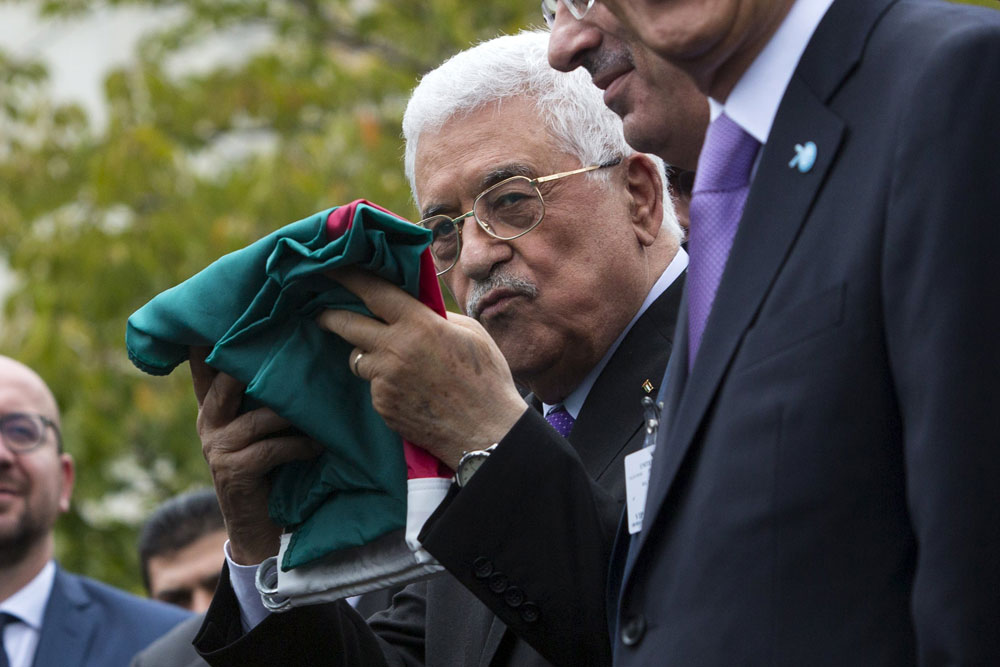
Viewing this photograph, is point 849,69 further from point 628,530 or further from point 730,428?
point 628,530

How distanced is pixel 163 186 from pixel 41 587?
4.12 m

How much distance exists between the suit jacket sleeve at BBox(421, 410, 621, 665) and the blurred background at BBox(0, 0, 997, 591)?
5.91 m

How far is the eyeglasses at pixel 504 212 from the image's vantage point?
3262mm

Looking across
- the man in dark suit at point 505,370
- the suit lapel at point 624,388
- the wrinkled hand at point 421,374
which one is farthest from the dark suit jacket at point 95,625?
the wrinkled hand at point 421,374

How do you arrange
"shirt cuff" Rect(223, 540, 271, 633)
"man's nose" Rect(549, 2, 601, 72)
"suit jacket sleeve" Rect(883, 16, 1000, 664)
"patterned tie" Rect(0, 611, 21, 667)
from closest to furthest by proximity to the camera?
"suit jacket sleeve" Rect(883, 16, 1000, 664) < "man's nose" Rect(549, 2, 601, 72) < "shirt cuff" Rect(223, 540, 271, 633) < "patterned tie" Rect(0, 611, 21, 667)

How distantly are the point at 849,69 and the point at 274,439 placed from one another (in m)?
1.29

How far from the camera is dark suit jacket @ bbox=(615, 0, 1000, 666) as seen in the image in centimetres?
162

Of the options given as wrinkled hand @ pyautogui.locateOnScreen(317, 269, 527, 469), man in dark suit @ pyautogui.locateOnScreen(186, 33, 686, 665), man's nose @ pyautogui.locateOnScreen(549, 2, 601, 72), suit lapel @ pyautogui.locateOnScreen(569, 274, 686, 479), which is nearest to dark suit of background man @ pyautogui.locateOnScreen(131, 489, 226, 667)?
man in dark suit @ pyautogui.locateOnScreen(186, 33, 686, 665)

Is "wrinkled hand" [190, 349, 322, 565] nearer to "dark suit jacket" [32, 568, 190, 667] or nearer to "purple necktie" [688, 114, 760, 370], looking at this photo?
"purple necktie" [688, 114, 760, 370]

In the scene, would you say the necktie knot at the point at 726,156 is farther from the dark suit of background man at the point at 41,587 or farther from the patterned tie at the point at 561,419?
the dark suit of background man at the point at 41,587

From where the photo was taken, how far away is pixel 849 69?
6.18ft

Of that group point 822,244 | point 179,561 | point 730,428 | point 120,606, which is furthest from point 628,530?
point 179,561

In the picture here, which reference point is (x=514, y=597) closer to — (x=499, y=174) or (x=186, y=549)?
(x=499, y=174)

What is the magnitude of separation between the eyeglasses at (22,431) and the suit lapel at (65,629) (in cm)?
55
